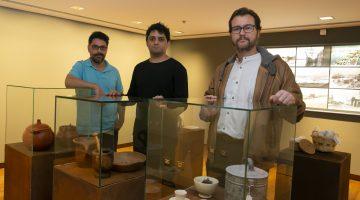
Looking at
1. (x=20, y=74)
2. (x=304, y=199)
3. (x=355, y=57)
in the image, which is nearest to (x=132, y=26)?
(x=20, y=74)

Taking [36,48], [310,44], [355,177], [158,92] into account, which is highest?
[310,44]

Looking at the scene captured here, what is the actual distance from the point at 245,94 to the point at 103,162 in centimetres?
66

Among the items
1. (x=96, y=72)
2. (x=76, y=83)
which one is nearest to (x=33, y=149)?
(x=76, y=83)

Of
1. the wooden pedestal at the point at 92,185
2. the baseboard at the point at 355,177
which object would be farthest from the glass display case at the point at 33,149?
the baseboard at the point at 355,177

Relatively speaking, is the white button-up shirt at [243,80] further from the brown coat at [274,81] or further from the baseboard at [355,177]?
the baseboard at [355,177]

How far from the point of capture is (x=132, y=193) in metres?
1.27

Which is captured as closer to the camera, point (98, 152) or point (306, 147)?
point (98, 152)

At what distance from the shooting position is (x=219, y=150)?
103cm

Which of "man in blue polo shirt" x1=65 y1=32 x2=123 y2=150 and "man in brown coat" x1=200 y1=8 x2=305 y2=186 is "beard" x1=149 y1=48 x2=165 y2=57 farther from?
"man in brown coat" x1=200 y1=8 x2=305 y2=186

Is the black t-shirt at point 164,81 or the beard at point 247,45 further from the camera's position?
the black t-shirt at point 164,81

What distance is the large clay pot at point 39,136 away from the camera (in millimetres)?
1886

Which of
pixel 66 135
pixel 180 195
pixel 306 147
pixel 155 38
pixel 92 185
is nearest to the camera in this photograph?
pixel 180 195

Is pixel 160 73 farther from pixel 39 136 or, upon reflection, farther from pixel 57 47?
pixel 57 47

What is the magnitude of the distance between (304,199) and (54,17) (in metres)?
3.83
